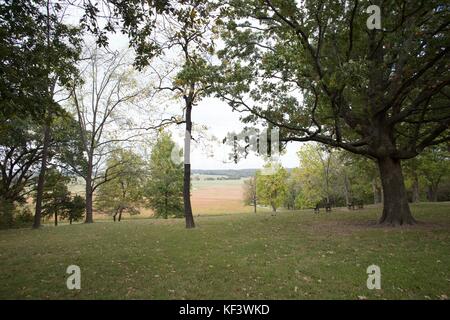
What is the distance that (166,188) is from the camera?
36188mm

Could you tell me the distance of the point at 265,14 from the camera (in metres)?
13.9

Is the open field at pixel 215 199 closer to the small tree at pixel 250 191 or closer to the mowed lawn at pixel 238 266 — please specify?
the small tree at pixel 250 191

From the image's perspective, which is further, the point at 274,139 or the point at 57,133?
the point at 57,133

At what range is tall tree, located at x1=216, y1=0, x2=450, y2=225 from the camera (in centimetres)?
1072

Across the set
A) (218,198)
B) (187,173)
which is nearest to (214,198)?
(218,198)

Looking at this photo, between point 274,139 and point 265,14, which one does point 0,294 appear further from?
point 265,14

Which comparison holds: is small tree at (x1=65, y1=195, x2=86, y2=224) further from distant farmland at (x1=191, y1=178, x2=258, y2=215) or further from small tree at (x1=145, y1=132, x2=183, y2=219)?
distant farmland at (x1=191, y1=178, x2=258, y2=215)

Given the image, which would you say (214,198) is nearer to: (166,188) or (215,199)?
(215,199)

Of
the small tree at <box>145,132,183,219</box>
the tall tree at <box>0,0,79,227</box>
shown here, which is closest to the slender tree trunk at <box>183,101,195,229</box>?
the tall tree at <box>0,0,79,227</box>

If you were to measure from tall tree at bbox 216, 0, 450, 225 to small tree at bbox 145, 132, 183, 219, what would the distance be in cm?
2357

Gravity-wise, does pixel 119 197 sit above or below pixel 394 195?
below

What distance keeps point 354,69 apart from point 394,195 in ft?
24.8
